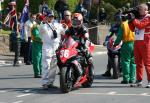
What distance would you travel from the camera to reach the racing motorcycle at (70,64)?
12938 mm

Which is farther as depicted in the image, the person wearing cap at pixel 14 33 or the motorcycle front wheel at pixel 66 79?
the person wearing cap at pixel 14 33

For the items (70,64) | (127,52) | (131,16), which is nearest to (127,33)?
(127,52)

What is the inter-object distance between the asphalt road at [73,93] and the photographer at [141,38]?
60cm

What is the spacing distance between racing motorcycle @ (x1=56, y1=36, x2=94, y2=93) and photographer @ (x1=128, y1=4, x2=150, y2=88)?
45.1 inches

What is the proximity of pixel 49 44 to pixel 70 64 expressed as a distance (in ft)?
3.70

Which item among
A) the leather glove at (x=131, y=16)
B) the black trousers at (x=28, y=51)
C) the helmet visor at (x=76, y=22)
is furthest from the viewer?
the black trousers at (x=28, y=51)

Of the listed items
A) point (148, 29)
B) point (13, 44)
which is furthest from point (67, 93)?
point (13, 44)

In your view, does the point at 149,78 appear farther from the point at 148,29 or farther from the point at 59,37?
the point at 59,37

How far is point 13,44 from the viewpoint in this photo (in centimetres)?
2155

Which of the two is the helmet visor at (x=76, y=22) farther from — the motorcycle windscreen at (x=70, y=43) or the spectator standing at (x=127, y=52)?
the spectator standing at (x=127, y=52)

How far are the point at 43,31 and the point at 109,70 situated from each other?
332cm

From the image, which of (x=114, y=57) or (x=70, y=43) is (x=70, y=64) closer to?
(x=70, y=43)

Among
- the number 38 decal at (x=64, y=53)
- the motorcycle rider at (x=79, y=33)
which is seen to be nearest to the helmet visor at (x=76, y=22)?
the motorcycle rider at (x=79, y=33)

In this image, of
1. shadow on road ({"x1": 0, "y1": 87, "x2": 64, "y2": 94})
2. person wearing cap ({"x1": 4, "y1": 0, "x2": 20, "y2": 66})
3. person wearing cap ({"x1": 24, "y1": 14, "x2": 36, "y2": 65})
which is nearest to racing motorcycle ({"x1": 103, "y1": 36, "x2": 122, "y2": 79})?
shadow on road ({"x1": 0, "y1": 87, "x2": 64, "y2": 94})
